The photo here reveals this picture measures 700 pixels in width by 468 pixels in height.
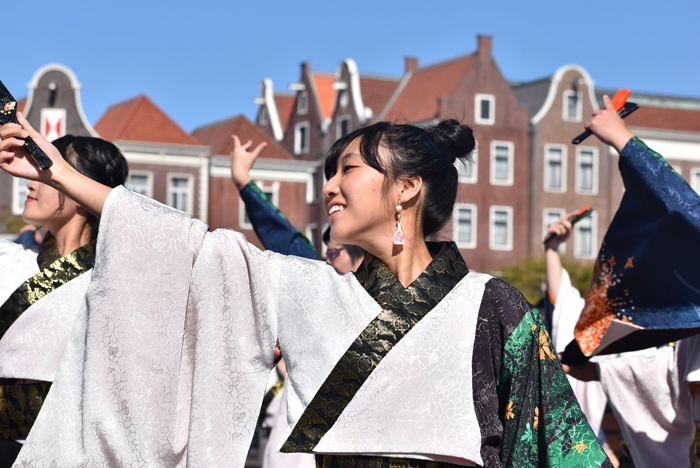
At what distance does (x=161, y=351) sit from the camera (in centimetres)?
243

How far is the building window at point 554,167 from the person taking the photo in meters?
27.7

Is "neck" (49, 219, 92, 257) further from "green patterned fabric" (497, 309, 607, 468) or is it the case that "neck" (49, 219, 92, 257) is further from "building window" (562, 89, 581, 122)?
"building window" (562, 89, 581, 122)

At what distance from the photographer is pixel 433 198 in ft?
8.76

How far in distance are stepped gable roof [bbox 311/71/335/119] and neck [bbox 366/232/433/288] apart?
28.1 meters

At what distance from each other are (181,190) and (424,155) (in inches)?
931

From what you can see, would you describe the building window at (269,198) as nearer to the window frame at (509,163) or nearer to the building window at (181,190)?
the building window at (181,190)

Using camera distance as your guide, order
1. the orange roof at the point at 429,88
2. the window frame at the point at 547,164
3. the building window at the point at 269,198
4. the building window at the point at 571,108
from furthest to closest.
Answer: the building window at the point at 571,108, the window frame at the point at 547,164, the orange roof at the point at 429,88, the building window at the point at 269,198

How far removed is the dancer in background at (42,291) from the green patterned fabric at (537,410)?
4.14 ft

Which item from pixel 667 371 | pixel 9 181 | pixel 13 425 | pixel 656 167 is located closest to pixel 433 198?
pixel 656 167

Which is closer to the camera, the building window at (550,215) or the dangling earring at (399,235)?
the dangling earring at (399,235)

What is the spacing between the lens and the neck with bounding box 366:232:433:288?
2.55 metres

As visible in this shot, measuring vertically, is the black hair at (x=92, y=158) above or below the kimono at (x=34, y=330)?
above

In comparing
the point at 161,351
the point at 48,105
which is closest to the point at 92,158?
the point at 161,351

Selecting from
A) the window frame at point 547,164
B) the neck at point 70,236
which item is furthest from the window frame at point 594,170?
the neck at point 70,236
